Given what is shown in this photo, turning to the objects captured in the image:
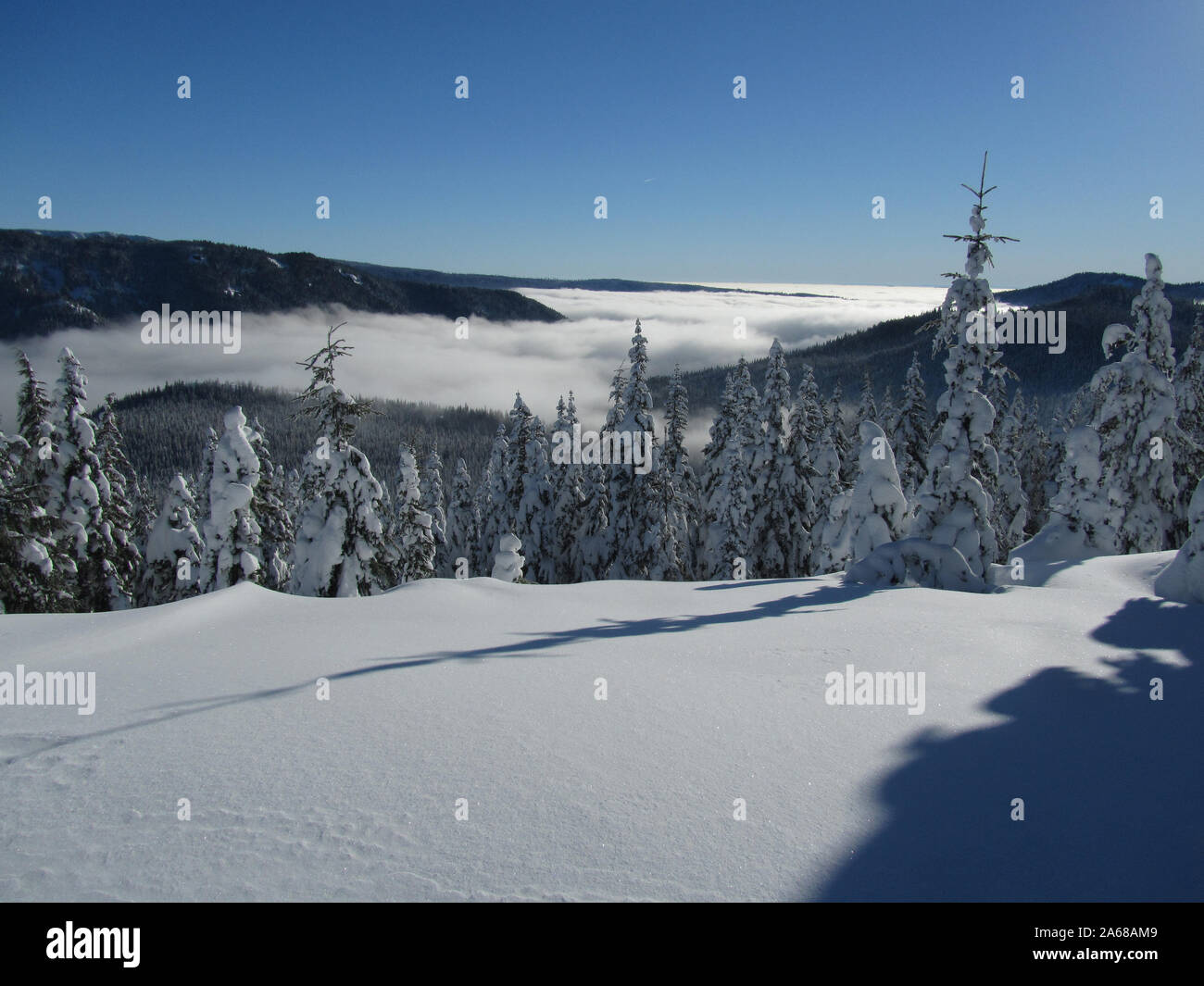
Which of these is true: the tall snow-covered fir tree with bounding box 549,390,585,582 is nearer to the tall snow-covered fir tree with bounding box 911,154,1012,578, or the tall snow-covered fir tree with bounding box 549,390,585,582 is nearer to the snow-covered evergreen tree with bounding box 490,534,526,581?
the snow-covered evergreen tree with bounding box 490,534,526,581

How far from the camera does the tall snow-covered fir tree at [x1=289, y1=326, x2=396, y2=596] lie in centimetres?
1964

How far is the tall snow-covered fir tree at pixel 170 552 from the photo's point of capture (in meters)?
26.3

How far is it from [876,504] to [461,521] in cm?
3255

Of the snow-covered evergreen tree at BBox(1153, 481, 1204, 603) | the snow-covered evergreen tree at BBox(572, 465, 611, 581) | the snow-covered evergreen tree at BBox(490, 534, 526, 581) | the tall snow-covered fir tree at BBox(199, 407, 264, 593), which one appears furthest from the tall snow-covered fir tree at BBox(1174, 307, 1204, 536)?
the tall snow-covered fir tree at BBox(199, 407, 264, 593)

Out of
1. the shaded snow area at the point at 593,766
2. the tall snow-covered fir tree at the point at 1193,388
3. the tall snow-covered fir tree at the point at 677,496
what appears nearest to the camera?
the shaded snow area at the point at 593,766

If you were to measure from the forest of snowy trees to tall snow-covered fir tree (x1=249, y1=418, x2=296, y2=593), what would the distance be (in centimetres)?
20

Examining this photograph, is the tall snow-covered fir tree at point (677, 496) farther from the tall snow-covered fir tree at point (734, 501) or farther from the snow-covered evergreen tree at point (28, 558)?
the snow-covered evergreen tree at point (28, 558)

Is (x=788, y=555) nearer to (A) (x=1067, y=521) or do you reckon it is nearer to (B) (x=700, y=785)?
(A) (x=1067, y=521)

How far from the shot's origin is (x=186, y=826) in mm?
3711

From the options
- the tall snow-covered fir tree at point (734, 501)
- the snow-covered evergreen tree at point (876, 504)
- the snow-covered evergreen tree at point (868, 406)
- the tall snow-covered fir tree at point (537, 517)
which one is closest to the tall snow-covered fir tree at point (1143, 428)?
the snow-covered evergreen tree at point (876, 504)

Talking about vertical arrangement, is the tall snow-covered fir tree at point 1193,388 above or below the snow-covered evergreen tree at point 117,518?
above

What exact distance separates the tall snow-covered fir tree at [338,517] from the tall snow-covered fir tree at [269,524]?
4591 mm
